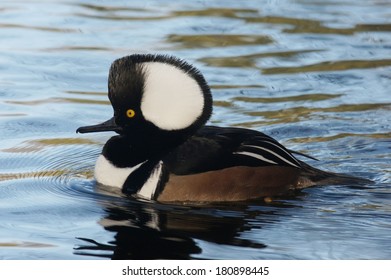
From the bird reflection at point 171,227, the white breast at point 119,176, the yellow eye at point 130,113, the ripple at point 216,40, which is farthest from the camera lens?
the ripple at point 216,40

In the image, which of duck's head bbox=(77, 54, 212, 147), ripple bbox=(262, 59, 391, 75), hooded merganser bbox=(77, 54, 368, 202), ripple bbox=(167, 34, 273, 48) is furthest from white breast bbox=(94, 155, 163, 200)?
ripple bbox=(167, 34, 273, 48)

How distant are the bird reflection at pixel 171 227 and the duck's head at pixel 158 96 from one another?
0.62 m

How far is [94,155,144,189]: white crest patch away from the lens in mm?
8312

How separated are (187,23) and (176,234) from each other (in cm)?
736

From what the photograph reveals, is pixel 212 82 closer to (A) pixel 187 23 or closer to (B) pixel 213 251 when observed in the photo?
(A) pixel 187 23

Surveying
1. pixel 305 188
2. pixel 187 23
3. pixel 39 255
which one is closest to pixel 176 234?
pixel 39 255

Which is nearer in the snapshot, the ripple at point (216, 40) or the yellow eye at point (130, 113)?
the yellow eye at point (130, 113)

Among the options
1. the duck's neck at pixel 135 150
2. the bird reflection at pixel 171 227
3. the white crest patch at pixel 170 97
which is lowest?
the bird reflection at pixel 171 227

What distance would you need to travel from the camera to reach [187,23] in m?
14.3

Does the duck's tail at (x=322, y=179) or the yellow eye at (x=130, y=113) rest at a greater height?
the yellow eye at (x=130, y=113)

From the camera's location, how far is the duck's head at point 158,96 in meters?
7.95

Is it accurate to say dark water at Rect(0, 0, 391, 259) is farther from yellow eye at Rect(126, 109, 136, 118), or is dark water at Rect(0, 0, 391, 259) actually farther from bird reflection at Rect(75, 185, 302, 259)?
yellow eye at Rect(126, 109, 136, 118)

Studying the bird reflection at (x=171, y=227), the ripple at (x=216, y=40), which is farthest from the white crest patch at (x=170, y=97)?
the ripple at (x=216, y=40)

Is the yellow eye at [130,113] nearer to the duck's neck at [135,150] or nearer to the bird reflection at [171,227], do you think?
the duck's neck at [135,150]
